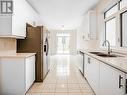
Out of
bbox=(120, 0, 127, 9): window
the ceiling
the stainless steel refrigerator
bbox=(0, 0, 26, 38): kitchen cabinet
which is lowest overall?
the stainless steel refrigerator

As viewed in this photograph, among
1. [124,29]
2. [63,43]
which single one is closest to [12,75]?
[124,29]

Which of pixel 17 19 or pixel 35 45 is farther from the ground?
pixel 17 19

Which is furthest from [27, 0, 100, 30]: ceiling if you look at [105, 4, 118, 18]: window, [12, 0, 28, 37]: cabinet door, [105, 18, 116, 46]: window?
[12, 0, 28, 37]: cabinet door

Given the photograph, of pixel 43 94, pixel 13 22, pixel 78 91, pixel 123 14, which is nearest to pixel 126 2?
pixel 123 14

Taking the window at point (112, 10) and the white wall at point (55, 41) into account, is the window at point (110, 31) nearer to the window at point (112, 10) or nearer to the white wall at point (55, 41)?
the window at point (112, 10)

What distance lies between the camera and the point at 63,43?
15.8 meters

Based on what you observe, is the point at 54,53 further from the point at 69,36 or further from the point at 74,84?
the point at 74,84

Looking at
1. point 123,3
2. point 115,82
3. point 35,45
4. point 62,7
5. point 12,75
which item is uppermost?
point 62,7

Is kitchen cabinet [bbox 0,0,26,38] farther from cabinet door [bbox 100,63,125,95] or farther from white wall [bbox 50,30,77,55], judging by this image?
white wall [bbox 50,30,77,55]

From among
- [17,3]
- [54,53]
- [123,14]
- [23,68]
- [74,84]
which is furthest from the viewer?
[54,53]

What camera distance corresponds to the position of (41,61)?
15.2 feet

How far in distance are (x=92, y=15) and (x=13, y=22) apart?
3.78 m

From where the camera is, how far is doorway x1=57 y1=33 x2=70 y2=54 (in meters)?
15.7

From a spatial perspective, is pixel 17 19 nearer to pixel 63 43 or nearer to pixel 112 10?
pixel 112 10
